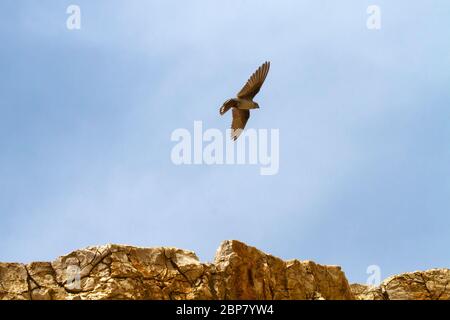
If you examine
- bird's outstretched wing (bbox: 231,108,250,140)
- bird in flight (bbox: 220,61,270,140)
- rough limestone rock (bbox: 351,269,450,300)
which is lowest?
rough limestone rock (bbox: 351,269,450,300)

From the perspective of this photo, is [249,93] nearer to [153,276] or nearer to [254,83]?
[254,83]

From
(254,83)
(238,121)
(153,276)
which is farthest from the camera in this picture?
(238,121)

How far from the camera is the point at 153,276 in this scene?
517 inches

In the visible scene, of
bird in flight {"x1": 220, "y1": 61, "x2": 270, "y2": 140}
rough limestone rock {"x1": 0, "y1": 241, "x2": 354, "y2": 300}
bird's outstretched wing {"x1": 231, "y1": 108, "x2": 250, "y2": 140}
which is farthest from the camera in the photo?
bird's outstretched wing {"x1": 231, "y1": 108, "x2": 250, "y2": 140}

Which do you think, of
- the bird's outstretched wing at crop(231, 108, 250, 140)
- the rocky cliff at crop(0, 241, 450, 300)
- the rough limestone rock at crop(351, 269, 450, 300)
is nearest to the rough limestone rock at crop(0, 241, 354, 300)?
the rocky cliff at crop(0, 241, 450, 300)

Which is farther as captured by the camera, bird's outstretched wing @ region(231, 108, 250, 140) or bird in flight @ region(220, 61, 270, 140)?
bird's outstretched wing @ region(231, 108, 250, 140)

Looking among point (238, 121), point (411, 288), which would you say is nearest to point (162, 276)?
point (238, 121)

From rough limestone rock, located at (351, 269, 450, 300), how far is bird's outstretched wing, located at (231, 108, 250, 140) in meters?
4.68

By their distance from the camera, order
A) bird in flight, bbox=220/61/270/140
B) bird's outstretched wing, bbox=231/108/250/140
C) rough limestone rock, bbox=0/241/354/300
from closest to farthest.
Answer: rough limestone rock, bbox=0/241/354/300 < bird in flight, bbox=220/61/270/140 < bird's outstretched wing, bbox=231/108/250/140

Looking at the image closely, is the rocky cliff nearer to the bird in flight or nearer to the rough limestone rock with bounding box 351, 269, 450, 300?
the rough limestone rock with bounding box 351, 269, 450, 300

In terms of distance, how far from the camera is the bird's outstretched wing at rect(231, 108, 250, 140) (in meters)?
17.8

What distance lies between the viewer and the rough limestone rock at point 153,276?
1259 cm

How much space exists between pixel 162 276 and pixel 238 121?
5.76 m

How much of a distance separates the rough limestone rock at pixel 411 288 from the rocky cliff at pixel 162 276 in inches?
103
